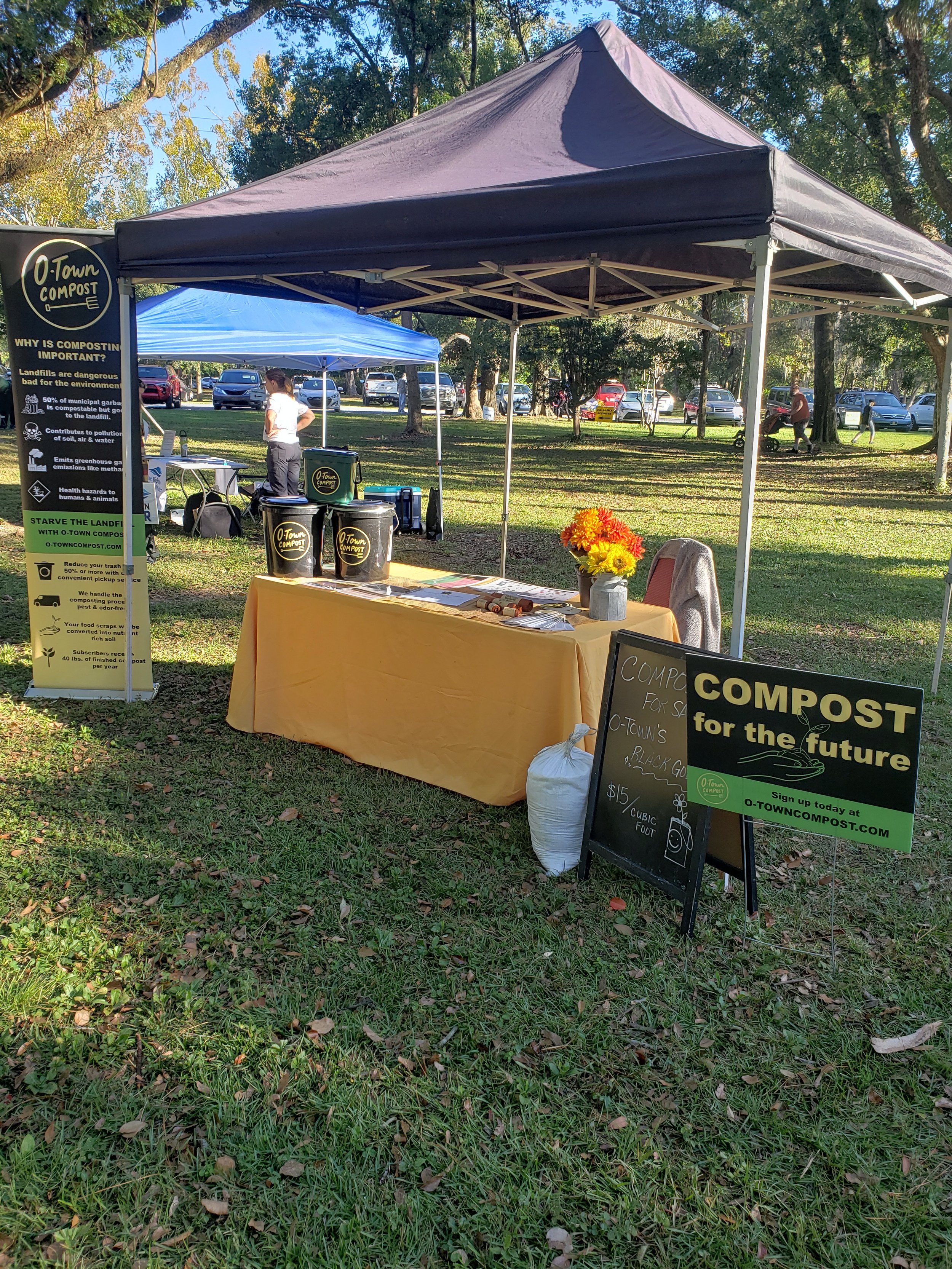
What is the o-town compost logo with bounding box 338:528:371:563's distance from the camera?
469 centimetres

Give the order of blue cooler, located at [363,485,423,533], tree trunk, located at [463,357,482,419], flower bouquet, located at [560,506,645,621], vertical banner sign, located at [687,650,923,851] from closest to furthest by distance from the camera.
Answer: vertical banner sign, located at [687,650,923,851] → flower bouquet, located at [560,506,645,621] → blue cooler, located at [363,485,423,533] → tree trunk, located at [463,357,482,419]

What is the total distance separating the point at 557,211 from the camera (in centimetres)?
345

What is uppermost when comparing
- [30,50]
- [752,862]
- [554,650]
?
[30,50]

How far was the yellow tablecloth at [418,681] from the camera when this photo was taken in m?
3.88

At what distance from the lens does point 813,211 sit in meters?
3.31

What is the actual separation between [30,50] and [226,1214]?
12.7 m

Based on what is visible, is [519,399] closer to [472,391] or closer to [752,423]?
[472,391]

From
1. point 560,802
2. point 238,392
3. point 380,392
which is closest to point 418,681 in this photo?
point 560,802

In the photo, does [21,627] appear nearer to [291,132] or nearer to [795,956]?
[795,956]

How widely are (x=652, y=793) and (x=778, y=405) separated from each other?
85.2 feet

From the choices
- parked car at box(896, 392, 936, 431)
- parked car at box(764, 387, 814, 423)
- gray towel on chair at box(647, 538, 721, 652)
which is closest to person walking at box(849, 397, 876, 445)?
parked car at box(896, 392, 936, 431)

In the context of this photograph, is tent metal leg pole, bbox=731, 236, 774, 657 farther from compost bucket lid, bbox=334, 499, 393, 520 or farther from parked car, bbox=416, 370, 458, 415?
Result: parked car, bbox=416, 370, 458, 415

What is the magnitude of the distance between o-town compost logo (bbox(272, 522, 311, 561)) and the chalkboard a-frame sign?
6.36ft

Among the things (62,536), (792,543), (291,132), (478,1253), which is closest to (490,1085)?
(478,1253)
